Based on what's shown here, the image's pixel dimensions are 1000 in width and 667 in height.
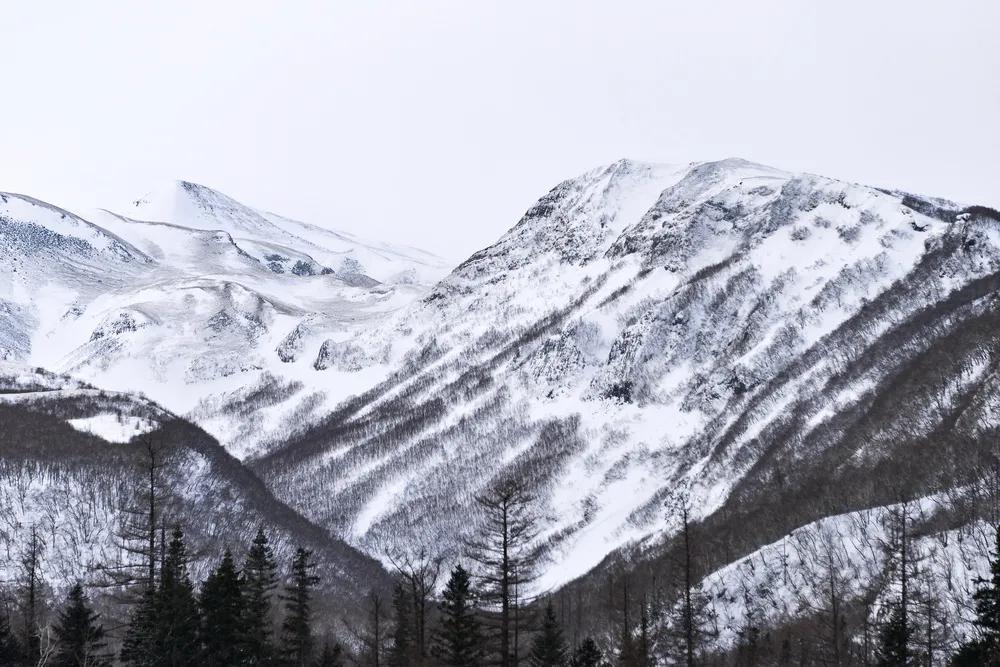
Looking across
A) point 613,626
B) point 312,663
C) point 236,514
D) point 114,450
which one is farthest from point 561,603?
point 312,663

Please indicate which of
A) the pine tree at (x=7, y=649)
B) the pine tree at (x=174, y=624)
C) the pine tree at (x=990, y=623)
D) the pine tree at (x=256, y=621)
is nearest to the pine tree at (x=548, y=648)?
the pine tree at (x=256, y=621)

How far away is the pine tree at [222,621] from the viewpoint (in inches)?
2324

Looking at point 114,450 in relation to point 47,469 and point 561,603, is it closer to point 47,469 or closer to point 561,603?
point 47,469

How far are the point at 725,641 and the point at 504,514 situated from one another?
265 feet

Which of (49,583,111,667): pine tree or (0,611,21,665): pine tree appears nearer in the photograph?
(0,611,21,665): pine tree

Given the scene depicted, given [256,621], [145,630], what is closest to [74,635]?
[145,630]

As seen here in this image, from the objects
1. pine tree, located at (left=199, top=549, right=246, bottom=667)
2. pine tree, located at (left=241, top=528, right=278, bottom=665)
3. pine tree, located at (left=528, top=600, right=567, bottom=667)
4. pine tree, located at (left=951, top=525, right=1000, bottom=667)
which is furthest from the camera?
pine tree, located at (left=241, top=528, right=278, bottom=665)

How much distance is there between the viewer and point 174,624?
5466 cm

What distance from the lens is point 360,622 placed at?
15825 centimetres

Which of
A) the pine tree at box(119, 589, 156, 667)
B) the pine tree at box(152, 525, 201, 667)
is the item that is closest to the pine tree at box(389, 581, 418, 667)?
the pine tree at box(152, 525, 201, 667)

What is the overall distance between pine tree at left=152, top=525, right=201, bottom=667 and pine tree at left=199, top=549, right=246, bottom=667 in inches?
24.0

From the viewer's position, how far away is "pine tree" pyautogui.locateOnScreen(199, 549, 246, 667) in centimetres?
5903

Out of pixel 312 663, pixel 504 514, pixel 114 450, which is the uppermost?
pixel 114 450

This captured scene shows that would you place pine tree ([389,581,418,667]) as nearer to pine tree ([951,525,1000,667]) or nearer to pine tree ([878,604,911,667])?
pine tree ([878,604,911,667])
